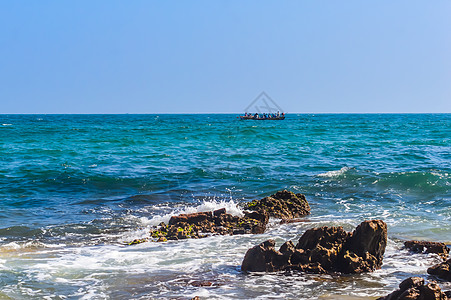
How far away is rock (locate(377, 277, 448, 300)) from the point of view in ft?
21.3

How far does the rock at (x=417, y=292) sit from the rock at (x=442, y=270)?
2306 mm

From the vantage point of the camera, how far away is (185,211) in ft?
50.6

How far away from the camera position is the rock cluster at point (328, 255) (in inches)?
369

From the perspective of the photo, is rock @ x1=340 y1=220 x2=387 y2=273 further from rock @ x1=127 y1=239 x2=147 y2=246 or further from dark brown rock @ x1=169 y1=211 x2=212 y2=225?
rock @ x1=127 y1=239 x2=147 y2=246

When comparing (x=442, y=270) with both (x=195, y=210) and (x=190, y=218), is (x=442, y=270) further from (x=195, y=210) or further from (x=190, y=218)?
(x=195, y=210)

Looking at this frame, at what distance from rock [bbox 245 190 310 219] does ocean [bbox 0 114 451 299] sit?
1.78ft

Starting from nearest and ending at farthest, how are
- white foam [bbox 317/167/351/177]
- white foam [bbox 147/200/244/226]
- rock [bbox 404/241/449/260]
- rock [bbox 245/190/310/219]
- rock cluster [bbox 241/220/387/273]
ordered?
rock cluster [bbox 241/220/387/273] < rock [bbox 404/241/449/260] < white foam [bbox 147/200/244/226] < rock [bbox 245/190/310/219] < white foam [bbox 317/167/351/177]

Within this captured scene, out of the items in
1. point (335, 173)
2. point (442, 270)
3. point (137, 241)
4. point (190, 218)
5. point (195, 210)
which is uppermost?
point (335, 173)

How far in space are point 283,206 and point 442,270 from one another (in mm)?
6634

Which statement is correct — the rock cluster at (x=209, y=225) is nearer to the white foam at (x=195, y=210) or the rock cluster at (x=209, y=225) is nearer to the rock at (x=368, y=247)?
the white foam at (x=195, y=210)

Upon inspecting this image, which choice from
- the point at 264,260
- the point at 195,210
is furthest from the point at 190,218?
the point at 264,260

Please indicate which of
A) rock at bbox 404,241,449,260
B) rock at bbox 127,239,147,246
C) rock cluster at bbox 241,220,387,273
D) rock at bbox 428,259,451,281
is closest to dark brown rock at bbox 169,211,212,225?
rock at bbox 127,239,147,246

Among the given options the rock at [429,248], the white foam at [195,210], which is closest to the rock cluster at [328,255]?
the rock at [429,248]

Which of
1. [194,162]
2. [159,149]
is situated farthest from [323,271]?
[159,149]
